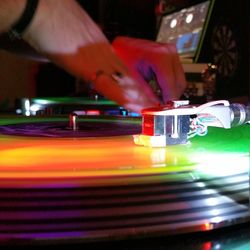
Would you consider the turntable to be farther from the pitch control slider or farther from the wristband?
the wristband

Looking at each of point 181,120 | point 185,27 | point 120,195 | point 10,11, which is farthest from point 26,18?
point 185,27

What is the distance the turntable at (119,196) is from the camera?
1.25 feet

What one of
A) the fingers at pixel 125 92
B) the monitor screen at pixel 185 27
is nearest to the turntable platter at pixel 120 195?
the fingers at pixel 125 92

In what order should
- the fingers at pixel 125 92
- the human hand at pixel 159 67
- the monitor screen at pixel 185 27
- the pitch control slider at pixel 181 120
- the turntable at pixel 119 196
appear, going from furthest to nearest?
the monitor screen at pixel 185 27 → the human hand at pixel 159 67 → the fingers at pixel 125 92 → the pitch control slider at pixel 181 120 → the turntable at pixel 119 196

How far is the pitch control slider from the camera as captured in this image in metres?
0.51

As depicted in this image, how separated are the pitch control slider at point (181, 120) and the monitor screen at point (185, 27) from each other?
1.69 metres

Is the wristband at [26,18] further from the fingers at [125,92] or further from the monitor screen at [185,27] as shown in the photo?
the monitor screen at [185,27]

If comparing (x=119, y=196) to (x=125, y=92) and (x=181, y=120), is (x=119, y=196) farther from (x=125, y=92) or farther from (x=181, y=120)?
(x=125, y=92)

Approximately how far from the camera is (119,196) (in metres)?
0.39

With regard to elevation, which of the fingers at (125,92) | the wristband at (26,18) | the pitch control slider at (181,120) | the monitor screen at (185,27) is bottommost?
the pitch control slider at (181,120)

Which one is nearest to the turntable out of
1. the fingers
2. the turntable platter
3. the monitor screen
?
the turntable platter

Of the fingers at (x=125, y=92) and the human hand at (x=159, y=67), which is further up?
the human hand at (x=159, y=67)

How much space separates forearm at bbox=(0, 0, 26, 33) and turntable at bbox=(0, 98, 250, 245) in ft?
1.65

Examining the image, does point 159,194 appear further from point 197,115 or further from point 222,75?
point 222,75
